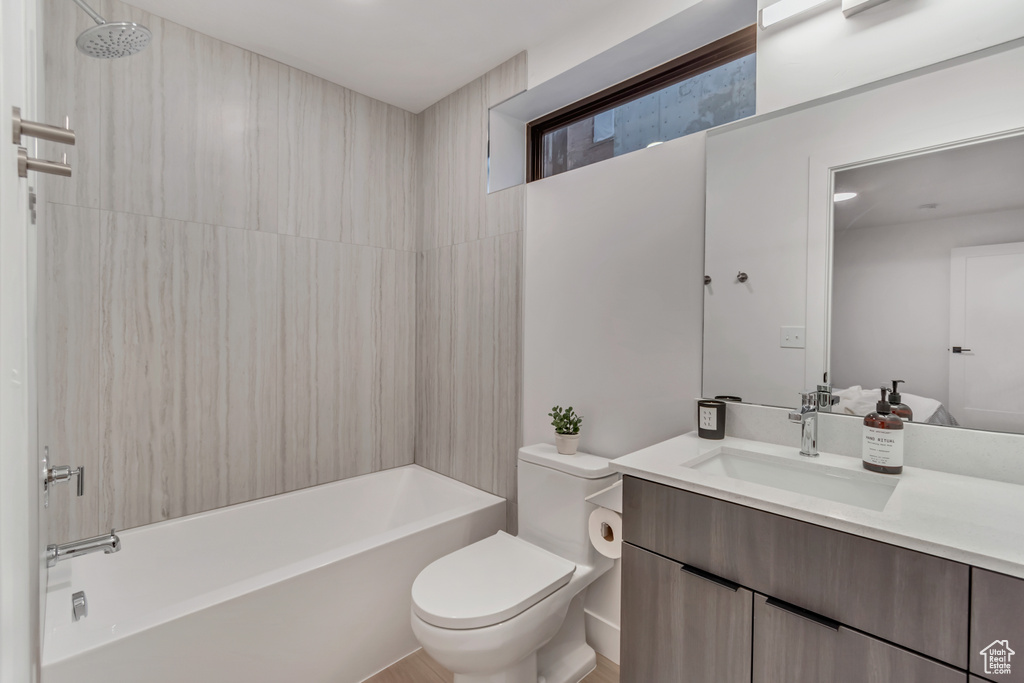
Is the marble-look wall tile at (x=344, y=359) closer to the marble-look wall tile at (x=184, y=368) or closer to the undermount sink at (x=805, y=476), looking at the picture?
the marble-look wall tile at (x=184, y=368)

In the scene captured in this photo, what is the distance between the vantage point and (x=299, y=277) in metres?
2.36

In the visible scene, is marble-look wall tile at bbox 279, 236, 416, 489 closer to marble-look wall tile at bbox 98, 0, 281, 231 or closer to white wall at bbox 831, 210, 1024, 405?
marble-look wall tile at bbox 98, 0, 281, 231

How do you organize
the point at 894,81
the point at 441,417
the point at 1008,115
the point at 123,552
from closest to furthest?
the point at 1008,115
the point at 894,81
the point at 123,552
the point at 441,417

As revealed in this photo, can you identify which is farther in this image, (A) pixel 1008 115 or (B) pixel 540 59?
(B) pixel 540 59

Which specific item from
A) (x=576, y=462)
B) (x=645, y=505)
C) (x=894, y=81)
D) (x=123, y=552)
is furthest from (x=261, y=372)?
(x=894, y=81)

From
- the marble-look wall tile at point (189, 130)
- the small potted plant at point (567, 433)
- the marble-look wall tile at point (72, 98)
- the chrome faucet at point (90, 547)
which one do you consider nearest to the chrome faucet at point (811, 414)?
the small potted plant at point (567, 433)

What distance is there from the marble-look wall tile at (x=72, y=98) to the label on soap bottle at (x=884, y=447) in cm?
269

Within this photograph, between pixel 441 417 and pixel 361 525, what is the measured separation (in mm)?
689

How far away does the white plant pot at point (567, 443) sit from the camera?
6.31 ft

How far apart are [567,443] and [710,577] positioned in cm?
87

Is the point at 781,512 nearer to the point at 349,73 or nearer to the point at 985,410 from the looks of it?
the point at 985,410

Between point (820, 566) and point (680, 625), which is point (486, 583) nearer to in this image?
point (680, 625)

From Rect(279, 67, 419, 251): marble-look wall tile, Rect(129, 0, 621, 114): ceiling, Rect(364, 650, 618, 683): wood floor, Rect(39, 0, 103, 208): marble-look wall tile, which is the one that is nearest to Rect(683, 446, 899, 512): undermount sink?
Rect(364, 650, 618, 683): wood floor

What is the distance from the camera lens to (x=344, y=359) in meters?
2.54
